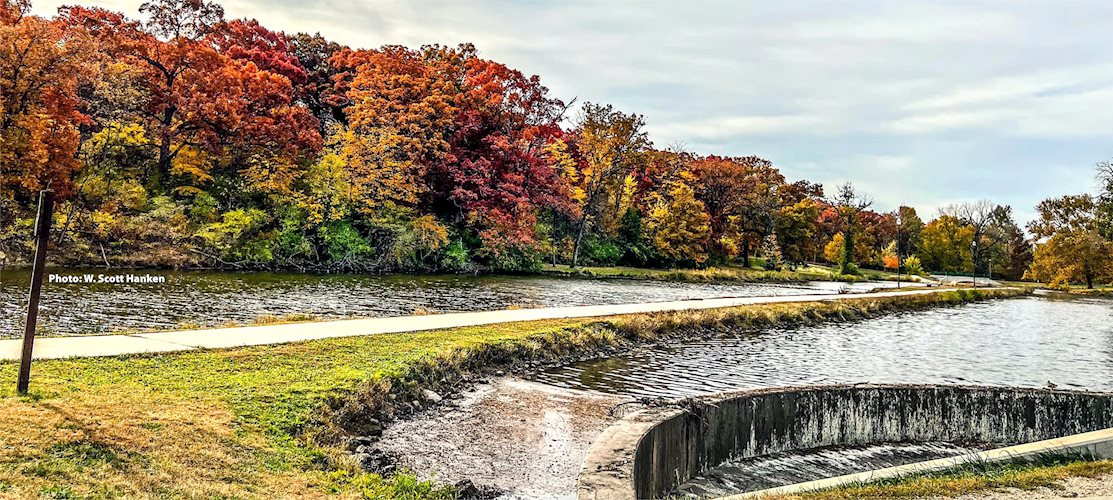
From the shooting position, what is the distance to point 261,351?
1032 cm

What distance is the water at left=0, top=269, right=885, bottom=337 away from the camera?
14.8m

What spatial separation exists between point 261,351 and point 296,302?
10.7 m

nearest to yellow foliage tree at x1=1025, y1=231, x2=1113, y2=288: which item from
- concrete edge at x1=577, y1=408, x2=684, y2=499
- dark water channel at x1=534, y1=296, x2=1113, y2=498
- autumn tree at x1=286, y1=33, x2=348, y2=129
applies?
dark water channel at x1=534, y1=296, x2=1113, y2=498

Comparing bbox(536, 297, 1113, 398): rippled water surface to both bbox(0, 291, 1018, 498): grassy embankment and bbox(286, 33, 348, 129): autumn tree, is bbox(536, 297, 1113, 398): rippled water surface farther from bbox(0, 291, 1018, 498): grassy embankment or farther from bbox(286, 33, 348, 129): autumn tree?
bbox(286, 33, 348, 129): autumn tree

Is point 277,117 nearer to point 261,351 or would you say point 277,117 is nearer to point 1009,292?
point 261,351

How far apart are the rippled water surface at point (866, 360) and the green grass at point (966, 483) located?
5368 millimetres

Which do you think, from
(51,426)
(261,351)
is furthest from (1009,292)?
(51,426)

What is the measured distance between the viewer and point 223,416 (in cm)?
680

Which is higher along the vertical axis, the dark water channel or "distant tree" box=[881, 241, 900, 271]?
"distant tree" box=[881, 241, 900, 271]

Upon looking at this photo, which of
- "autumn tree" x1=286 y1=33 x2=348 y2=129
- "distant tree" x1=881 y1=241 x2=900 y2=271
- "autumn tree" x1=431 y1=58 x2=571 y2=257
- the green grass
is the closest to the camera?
the green grass

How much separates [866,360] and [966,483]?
11394 mm

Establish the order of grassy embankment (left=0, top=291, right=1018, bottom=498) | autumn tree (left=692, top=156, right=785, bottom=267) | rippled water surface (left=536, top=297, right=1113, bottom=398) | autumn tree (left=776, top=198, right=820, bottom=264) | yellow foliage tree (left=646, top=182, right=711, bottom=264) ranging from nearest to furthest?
1. grassy embankment (left=0, top=291, right=1018, bottom=498)
2. rippled water surface (left=536, top=297, right=1113, bottom=398)
3. yellow foliage tree (left=646, top=182, right=711, bottom=264)
4. autumn tree (left=692, top=156, right=785, bottom=267)
5. autumn tree (left=776, top=198, right=820, bottom=264)

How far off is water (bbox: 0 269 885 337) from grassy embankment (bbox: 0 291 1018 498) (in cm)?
511

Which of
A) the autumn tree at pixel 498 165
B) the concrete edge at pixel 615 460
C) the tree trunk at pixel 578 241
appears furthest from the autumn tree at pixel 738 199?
the concrete edge at pixel 615 460
